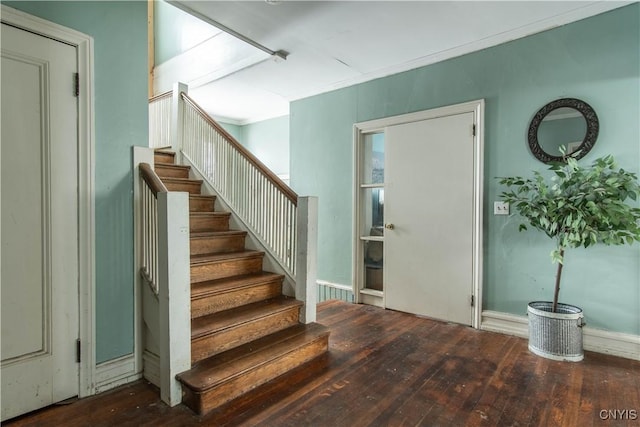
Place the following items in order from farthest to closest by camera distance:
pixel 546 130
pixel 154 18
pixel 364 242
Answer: pixel 154 18 → pixel 364 242 → pixel 546 130

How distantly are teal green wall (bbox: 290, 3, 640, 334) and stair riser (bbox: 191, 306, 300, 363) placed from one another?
181 cm

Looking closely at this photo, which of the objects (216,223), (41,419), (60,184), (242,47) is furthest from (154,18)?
(41,419)

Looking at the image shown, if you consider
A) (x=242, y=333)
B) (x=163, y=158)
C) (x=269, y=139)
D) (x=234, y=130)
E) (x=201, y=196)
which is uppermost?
(x=234, y=130)

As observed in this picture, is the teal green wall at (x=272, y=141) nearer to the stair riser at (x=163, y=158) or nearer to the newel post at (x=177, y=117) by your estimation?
the newel post at (x=177, y=117)

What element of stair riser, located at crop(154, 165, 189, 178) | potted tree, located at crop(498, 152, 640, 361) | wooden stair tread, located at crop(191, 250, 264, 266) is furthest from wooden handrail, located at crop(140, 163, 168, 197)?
potted tree, located at crop(498, 152, 640, 361)

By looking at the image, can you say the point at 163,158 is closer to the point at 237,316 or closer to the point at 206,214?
the point at 206,214

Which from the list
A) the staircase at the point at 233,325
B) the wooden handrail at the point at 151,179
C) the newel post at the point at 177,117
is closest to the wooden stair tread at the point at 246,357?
the staircase at the point at 233,325

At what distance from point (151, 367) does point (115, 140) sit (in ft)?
4.79

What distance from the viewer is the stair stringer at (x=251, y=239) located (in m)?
2.81

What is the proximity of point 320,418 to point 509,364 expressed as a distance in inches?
56.9

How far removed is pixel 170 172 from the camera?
11.6 feet

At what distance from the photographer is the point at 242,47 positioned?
3.39 m

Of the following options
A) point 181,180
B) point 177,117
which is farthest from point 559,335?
point 177,117

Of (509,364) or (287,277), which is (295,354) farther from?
(509,364)
